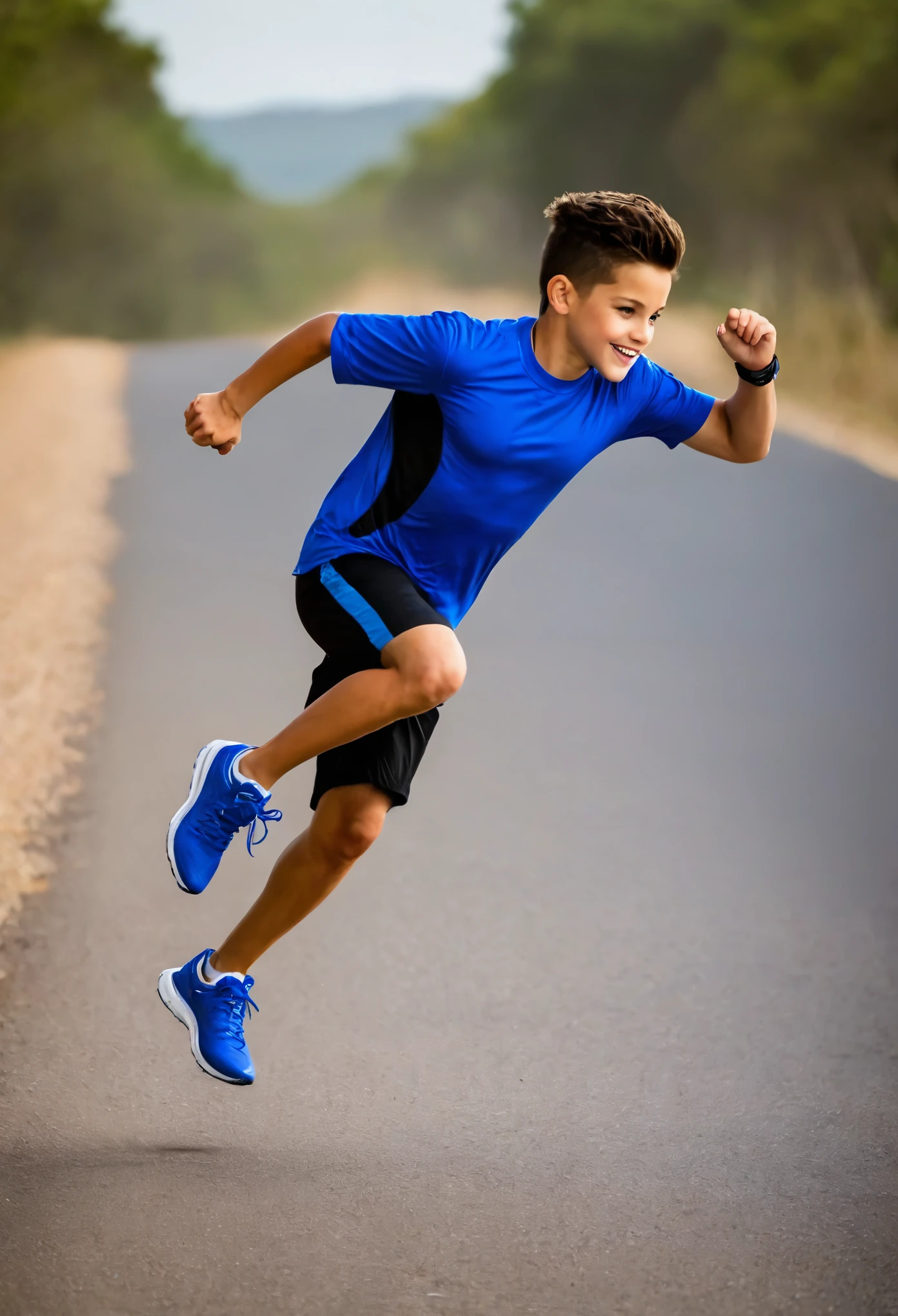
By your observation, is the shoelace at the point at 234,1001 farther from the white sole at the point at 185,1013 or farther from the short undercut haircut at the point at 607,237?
the short undercut haircut at the point at 607,237

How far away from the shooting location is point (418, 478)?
3.54 m

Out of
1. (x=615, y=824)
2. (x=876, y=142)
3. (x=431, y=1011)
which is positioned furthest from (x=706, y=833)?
(x=876, y=142)

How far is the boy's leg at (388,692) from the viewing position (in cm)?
328

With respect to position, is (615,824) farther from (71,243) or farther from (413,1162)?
(71,243)

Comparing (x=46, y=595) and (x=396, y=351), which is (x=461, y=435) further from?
(x=46, y=595)

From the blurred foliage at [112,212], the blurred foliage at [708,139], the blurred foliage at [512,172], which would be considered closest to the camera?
the blurred foliage at [708,139]

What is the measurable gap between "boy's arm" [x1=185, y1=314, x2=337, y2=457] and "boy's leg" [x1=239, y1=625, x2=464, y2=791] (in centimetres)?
58

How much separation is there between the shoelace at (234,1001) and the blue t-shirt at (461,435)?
3.16ft

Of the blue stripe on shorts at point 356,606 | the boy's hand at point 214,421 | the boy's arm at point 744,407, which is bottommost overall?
the blue stripe on shorts at point 356,606

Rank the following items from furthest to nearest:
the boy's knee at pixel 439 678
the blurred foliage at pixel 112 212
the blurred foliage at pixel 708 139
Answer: the blurred foliage at pixel 112 212 → the blurred foliage at pixel 708 139 → the boy's knee at pixel 439 678

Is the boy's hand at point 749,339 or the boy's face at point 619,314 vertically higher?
the boy's hand at point 749,339

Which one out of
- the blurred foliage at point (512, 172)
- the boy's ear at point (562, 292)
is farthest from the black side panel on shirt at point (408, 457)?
the blurred foliage at point (512, 172)

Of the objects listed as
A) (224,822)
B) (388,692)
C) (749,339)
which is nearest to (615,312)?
(749,339)

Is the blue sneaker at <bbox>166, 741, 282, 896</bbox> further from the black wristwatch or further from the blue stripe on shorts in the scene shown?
the black wristwatch
